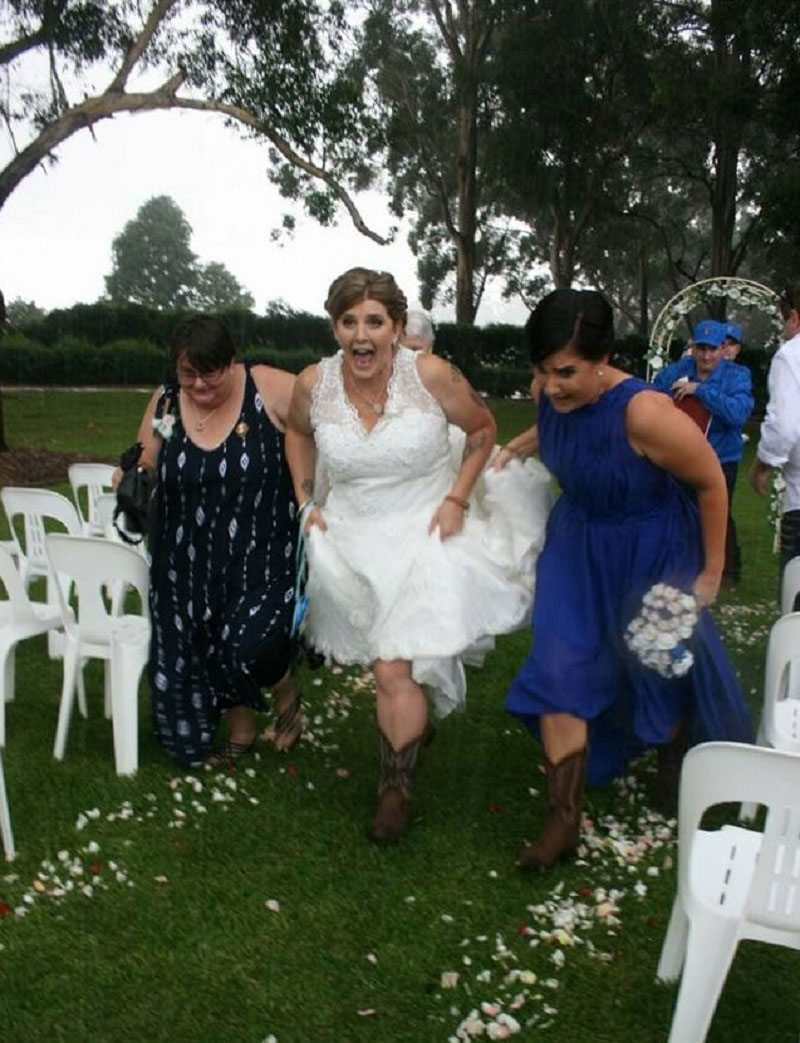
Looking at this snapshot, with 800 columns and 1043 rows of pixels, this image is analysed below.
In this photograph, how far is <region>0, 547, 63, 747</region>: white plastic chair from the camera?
4379mm

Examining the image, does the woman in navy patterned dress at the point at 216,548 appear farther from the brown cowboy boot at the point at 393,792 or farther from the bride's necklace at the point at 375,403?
the brown cowboy boot at the point at 393,792

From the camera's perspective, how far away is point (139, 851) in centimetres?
371

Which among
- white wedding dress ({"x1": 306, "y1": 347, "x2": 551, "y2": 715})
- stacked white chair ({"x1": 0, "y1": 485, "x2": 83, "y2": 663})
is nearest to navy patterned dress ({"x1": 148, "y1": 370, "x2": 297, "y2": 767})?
white wedding dress ({"x1": 306, "y1": 347, "x2": 551, "y2": 715})

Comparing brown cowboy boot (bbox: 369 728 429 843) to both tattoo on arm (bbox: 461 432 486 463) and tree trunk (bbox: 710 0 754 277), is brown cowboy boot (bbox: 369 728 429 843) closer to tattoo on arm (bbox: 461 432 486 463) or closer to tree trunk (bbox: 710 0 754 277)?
tattoo on arm (bbox: 461 432 486 463)

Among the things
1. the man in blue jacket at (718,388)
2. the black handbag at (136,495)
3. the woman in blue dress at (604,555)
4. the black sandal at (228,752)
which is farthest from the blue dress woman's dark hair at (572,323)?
the man in blue jacket at (718,388)

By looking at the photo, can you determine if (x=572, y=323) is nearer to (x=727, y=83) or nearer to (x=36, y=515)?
(x=36, y=515)

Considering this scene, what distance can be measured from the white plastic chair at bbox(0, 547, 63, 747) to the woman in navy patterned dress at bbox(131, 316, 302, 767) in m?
0.62

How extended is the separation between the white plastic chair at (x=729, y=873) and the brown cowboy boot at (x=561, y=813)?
3.07 ft

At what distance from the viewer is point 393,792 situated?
3.79 m

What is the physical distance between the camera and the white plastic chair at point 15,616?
4.38 meters

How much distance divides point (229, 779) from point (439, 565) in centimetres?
127

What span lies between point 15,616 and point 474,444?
7.01 ft

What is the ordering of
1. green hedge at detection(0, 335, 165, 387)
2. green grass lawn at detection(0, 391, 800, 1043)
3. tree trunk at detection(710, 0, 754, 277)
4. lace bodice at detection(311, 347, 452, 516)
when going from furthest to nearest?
1. green hedge at detection(0, 335, 165, 387)
2. tree trunk at detection(710, 0, 754, 277)
3. lace bodice at detection(311, 347, 452, 516)
4. green grass lawn at detection(0, 391, 800, 1043)

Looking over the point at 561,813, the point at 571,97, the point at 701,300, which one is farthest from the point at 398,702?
the point at 571,97
